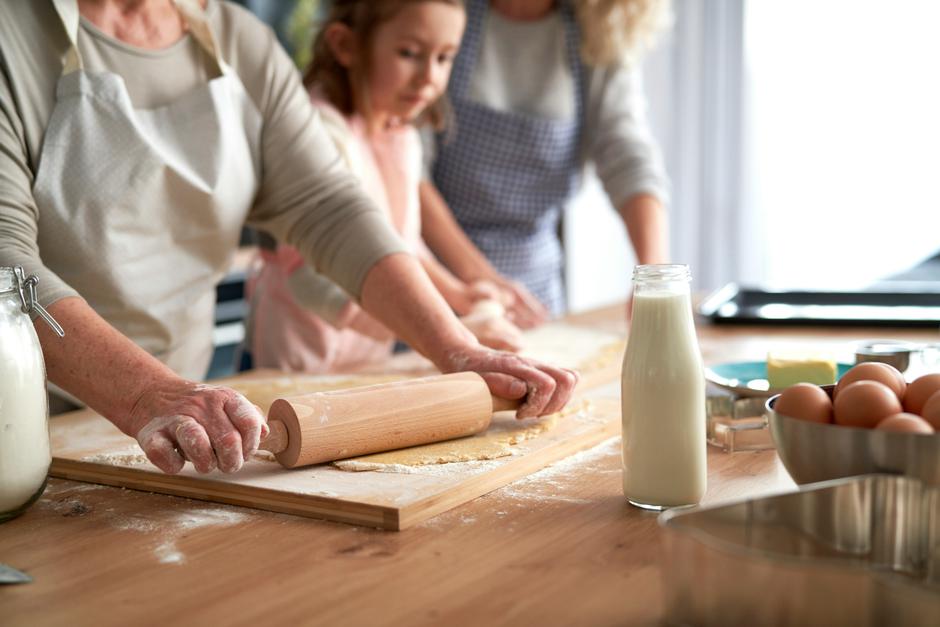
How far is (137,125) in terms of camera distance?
138cm

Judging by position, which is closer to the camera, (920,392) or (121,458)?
(920,392)

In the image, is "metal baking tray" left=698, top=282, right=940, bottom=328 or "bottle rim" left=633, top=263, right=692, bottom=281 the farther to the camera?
"metal baking tray" left=698, top=282, right=940, bottom=328

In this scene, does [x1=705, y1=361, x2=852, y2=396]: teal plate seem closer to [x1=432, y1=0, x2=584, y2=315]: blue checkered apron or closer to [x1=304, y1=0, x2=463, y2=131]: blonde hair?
[x1=304, y1=0, x2=463, y2=131]: blonde hair

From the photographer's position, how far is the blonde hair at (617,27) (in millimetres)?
2285

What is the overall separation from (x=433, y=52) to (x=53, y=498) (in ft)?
3.75

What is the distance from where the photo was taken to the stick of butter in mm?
1216

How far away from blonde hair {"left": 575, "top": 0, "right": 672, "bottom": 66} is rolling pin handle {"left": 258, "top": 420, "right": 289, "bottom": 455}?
155cm

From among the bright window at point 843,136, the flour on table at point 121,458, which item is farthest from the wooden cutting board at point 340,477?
the bright window at point 843,136

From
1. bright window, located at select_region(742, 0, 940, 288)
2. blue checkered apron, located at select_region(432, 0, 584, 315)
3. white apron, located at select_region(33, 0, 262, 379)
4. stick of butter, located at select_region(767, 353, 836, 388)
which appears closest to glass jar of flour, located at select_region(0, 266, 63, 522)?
white apron, located at select_region(33, 0, 262, 379)

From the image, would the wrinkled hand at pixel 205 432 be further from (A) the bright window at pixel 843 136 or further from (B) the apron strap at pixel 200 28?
(A) the bright window at pixel 843 136

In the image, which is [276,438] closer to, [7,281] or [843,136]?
[7,281]

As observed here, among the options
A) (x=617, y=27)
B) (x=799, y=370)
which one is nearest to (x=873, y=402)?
(x=799, y=370)

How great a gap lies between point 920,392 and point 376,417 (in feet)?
1.72

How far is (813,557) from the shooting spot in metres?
0.75
